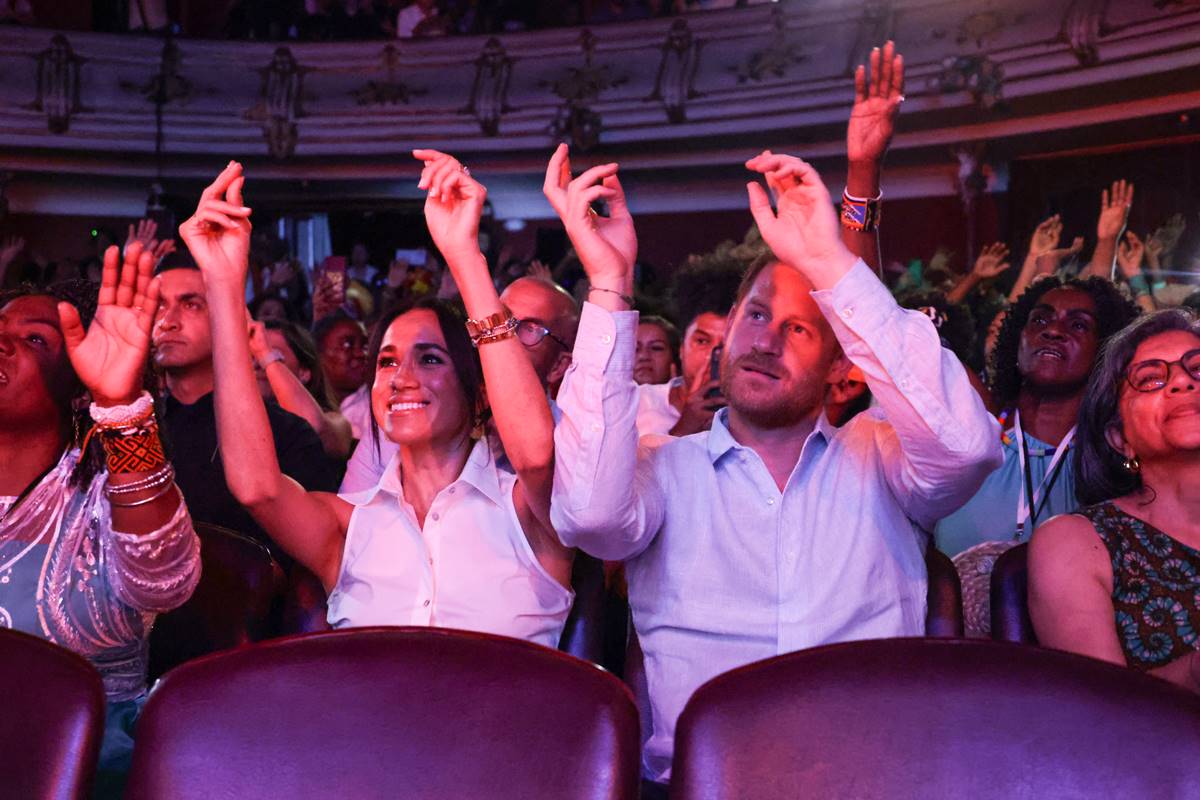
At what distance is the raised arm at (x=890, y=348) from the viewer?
1.60m

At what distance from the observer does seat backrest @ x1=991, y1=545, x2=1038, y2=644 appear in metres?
1.81

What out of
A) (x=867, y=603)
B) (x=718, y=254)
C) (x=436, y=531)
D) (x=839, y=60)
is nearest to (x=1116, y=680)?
(x=867, y=603)

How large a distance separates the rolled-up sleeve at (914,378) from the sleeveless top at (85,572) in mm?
928

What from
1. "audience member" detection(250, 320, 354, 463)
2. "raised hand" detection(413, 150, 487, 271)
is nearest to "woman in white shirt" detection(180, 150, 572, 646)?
"raised hand" detection(413, 150, 487, 271)

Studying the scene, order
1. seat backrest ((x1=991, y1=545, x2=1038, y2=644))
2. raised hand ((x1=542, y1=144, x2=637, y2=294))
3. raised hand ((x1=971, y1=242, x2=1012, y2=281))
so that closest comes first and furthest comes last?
raised hand ((x1=542, y1=144, x2=637, y2=294))
seat backrest ((x1=991, y1=545, x2=1038, y2=644))
raised hand ((x1=971, y1=242, x2=1012, y2=281))

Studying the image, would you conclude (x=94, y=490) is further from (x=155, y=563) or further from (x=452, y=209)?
(x=452, y=209)

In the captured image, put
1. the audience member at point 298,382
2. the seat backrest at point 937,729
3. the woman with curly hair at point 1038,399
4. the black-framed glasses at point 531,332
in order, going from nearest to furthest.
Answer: the seat backrest at point 937,729 → the black-framed glasses at point 531,332 → the woman with curly hair at point 1038,399 → the audience member at point 298,382

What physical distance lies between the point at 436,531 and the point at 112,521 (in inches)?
18.8

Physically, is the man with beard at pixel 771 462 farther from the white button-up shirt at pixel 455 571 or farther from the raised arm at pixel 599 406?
the white button-up shirt at pixel 455 571

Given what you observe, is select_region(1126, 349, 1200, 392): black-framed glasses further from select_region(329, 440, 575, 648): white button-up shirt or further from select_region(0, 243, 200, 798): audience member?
select_region(0, 243, 200, 798): audience member

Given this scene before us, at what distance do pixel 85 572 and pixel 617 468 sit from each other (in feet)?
2.51

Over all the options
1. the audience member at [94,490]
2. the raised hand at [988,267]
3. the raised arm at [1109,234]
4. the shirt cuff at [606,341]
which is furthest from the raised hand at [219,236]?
the raised hand at [988,267]

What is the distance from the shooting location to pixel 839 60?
8703 millimetres

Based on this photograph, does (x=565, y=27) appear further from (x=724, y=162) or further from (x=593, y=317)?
(x=593, y=317)
